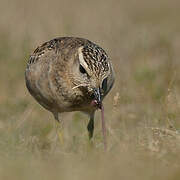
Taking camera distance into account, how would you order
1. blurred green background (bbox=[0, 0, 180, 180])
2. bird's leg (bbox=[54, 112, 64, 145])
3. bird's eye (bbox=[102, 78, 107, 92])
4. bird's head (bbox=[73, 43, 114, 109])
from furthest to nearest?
bird's leg (bbox=[54, 112, 64, 145]) → bird's eye (bbox=[102, 78, 107, 92]) → bird's head (bbox=[73, 43, 114, 109]) → blurred green background (bbox=[0, 0, 180, 180])

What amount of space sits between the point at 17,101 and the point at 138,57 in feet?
12.7

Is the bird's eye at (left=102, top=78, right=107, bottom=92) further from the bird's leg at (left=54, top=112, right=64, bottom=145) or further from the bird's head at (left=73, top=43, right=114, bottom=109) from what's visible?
the bird's leg at (left=54, top=112, right=64, bottom=145)

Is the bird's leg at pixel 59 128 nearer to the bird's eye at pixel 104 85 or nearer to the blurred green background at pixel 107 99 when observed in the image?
the blurred green background at pixel 107 99

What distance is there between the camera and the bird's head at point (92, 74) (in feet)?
24.8

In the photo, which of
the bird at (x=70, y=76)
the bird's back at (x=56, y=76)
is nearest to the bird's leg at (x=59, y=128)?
the bird at (x=70, y=76)

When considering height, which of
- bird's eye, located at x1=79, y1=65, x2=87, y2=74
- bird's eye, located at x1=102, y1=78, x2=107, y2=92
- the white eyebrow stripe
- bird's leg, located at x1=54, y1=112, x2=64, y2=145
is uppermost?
the white eyebrow stripe

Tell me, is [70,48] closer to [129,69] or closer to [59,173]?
[59,173]

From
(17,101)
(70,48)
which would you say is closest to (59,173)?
(70,48)

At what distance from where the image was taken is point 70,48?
8523 millimetres

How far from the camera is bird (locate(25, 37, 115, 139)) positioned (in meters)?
7.65

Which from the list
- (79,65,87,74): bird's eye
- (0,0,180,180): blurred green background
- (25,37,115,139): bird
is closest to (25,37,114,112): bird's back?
(25,37,115,139): bird

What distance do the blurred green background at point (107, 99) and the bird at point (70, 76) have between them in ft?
1.18

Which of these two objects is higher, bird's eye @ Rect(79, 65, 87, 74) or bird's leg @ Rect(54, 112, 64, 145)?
bird's eye @ Rect(79, 65, 87, 74)

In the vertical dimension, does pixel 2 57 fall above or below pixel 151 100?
above
